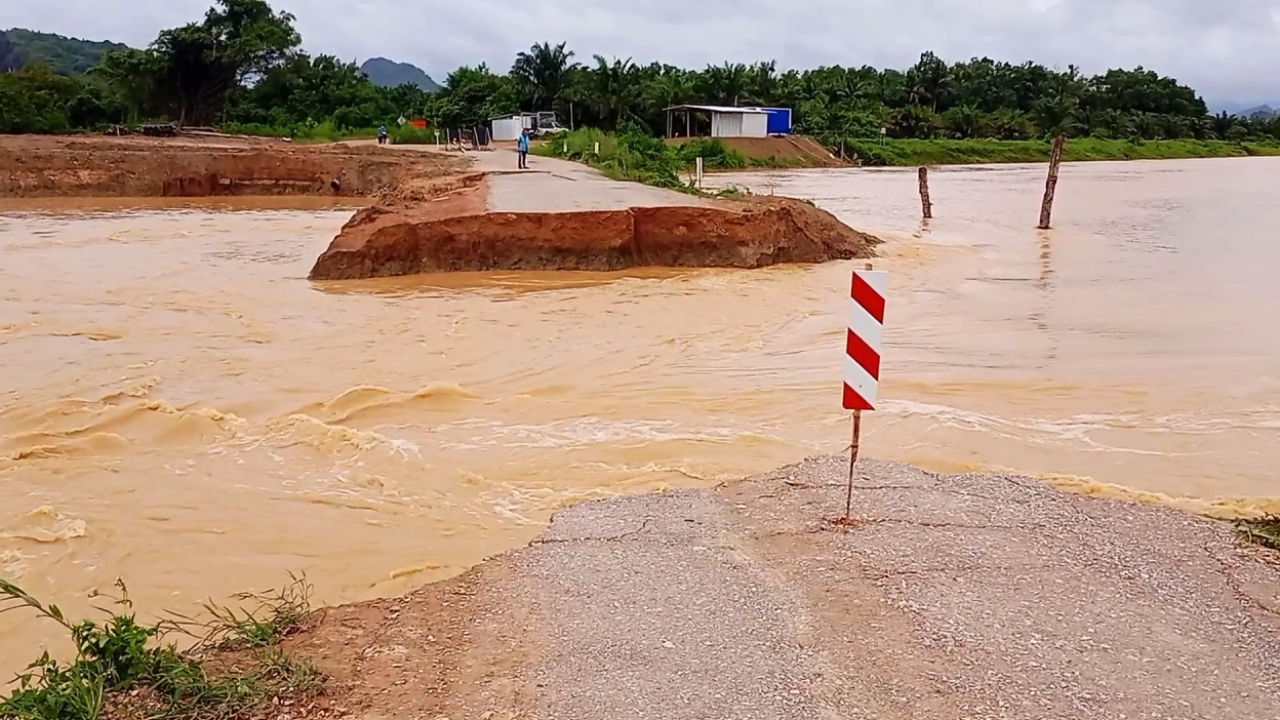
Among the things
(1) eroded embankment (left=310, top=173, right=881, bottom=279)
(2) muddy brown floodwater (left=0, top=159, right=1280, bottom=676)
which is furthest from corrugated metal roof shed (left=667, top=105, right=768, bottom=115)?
(1) eroded embankment (left=310, top=173, right=881, bottom=279)

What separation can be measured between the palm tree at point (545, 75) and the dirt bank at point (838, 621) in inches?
2185

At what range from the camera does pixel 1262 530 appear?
5.70m

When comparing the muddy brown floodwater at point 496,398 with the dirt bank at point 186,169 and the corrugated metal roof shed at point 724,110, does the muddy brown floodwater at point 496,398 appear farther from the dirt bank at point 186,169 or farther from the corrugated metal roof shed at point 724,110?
the corrugated metal roof shed at point 724,110

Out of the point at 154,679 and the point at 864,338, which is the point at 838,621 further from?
the point at 154,679

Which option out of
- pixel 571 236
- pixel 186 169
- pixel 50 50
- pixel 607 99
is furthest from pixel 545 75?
pixel 50 50

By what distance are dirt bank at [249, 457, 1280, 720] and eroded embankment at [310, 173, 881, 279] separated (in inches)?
439

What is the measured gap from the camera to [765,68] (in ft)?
235

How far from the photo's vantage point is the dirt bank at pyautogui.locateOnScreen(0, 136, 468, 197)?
34.9 metres

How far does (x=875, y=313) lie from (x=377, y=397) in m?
4.90

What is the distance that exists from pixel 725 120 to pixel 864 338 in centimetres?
5435

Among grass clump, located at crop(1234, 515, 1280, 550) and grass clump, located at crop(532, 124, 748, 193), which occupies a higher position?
grass clump, located at crop(532, 124, 748, 193)

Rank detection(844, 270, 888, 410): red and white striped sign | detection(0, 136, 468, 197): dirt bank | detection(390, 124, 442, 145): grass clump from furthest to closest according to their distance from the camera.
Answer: detection(390, 124, 442, 145): grass clump → detection(0, 136, 468, 197): dirt bank → detection(844, 270, 888, 410): red and white striped sign

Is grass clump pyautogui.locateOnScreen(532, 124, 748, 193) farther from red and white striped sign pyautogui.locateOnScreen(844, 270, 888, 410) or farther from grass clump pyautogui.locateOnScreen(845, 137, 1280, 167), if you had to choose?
red and white striped sign pyautogui.locateOnScreen(844, 270, 888, 410)

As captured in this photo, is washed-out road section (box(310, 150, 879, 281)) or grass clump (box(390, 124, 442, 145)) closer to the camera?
washed-out road section (box(310, 150, 879, 281))
